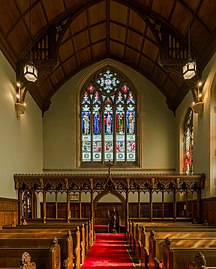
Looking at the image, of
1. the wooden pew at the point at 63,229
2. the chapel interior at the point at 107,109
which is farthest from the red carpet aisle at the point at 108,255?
the chapel interior at the point at 107,109

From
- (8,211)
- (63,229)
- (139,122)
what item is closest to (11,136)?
(8,211)

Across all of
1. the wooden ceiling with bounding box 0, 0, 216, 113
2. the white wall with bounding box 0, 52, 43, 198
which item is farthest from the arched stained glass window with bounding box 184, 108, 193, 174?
the white wall with bounding box 0, 52, 43, 198

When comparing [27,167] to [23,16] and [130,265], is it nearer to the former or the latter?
[23,16]

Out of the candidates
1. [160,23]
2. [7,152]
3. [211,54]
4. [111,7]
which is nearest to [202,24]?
[211,54]

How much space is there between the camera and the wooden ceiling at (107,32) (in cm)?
1329

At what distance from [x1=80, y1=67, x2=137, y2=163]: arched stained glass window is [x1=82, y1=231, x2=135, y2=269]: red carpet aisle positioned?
663 cm

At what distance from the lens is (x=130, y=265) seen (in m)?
9.92

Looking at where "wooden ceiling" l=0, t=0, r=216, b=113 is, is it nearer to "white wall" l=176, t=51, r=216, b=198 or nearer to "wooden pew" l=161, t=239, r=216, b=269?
"white wall" l=176, t=51, r=216, b=198

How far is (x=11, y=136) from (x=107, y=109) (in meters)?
8.04

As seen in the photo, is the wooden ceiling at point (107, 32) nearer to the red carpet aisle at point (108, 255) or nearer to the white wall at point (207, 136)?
the white wall at point (207, 136)

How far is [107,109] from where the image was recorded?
21734 millimetres

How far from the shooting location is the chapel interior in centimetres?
1391

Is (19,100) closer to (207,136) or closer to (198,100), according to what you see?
(198,100)

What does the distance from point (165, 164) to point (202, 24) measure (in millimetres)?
9101
